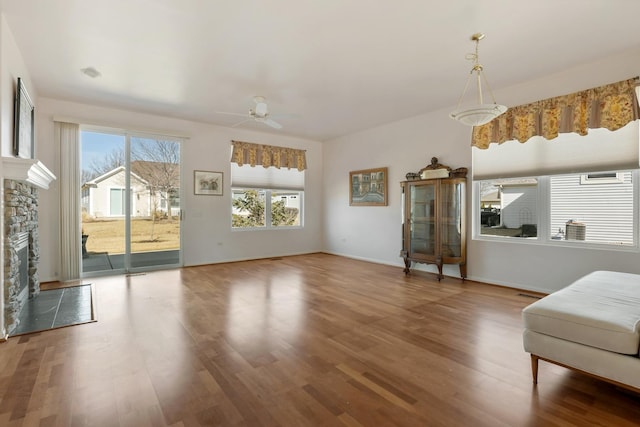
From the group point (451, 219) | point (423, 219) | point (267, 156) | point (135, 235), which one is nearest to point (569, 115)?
point (451, 219)

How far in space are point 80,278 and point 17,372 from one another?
3261 mm

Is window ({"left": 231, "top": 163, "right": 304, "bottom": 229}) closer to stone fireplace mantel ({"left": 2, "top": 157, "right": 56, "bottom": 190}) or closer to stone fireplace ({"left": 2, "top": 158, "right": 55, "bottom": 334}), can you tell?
stone fireplace ({"left": 2, "top": 158, "right": 55, "bottom": 334})

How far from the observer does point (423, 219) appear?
5129 millimetres

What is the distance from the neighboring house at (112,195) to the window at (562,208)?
578 cm

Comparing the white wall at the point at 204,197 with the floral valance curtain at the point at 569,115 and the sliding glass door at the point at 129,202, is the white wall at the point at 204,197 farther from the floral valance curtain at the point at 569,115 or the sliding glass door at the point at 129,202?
the floral valance curtain at the point at 569,115

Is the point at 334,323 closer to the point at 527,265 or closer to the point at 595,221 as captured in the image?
the point at 527,265

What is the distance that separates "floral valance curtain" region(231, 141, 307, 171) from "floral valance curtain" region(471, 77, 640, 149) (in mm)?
3906

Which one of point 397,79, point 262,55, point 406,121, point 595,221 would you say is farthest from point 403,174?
point 262,55

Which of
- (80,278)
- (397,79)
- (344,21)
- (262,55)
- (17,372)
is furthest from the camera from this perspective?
(80,278)

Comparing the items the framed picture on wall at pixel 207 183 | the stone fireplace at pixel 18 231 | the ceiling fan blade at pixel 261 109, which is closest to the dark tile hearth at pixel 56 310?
the stone fireplace at pixel 18 231

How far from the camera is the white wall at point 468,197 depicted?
364 cm

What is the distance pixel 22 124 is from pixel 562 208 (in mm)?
6634

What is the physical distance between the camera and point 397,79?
396 centimetres

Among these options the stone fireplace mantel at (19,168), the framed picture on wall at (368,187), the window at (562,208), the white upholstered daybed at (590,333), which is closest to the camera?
the white upholstered daybed at (590,333)
